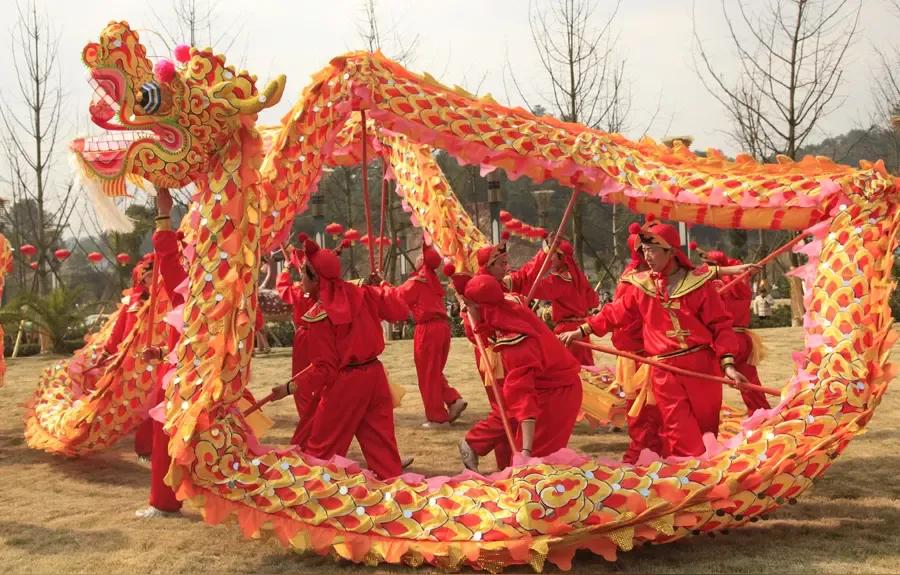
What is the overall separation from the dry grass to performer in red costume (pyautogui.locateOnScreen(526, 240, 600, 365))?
114 centimetres

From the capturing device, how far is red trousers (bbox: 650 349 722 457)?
4715mm

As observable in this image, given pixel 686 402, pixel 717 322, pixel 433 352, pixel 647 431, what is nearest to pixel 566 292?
pixel 433 352

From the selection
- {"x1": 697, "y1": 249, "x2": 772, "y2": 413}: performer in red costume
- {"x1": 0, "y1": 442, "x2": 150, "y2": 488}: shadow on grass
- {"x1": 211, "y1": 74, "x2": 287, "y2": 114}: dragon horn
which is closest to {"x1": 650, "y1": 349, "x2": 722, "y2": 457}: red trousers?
{"x1": 697, "y1": 249, "x2": 772, "y2": 413}: performer in red costume

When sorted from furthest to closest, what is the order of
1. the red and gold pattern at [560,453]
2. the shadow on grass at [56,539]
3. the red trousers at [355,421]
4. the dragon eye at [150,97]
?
the red trousers at [355,421] < the shadow on grass at [56,539] < the dragon eye at [150,97] < the red and gold pattern at [560,453]

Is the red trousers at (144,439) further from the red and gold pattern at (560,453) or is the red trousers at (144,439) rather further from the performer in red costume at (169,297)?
the red and gold pattern at (560,453)

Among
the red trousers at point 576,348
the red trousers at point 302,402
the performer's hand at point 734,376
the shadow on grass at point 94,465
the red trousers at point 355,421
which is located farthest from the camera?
the red trousers at point 576,348

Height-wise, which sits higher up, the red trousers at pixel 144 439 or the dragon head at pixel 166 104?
the dragon head at pixel 166 104

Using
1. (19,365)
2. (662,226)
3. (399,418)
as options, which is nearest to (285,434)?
(399,418)

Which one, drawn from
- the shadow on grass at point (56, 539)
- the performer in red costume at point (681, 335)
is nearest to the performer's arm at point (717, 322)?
the performer in red costume at point (681, 335)

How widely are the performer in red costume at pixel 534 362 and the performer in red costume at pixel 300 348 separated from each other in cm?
112

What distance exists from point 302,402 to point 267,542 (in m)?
1.98

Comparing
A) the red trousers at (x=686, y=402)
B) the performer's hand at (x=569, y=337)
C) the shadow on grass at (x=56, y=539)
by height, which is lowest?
the shadow on grass at (x=56, y=539)

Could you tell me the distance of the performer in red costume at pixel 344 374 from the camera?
491cm

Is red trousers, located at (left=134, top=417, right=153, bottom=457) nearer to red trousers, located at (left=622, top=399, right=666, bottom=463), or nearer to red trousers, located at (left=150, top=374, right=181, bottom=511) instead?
red trousers, located at (left=150, top=374, right=181, bottom=511)
